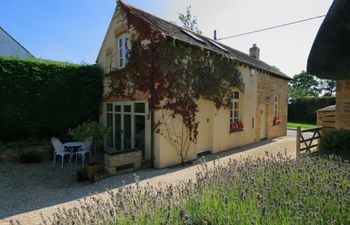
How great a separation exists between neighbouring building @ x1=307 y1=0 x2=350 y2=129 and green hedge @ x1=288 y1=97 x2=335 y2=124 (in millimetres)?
27756

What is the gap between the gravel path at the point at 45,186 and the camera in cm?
528

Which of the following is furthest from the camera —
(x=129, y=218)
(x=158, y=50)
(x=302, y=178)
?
(x=158, y=50)

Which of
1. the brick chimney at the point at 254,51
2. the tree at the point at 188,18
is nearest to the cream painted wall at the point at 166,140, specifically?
the brick chimney at the point at 254,51

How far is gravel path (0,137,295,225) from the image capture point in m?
5.28

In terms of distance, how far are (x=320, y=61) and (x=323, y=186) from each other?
1.51 m

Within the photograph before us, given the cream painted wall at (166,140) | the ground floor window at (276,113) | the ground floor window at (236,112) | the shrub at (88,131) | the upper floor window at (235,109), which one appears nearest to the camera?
the shrub at (88,131)

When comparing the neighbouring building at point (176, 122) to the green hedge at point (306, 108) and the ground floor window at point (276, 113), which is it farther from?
the green hedge at point (306, 108)

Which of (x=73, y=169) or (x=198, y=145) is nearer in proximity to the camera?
(x=73, y=169)

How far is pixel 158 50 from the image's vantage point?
335 inches

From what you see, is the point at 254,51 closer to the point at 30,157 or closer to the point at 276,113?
the point at 276,113

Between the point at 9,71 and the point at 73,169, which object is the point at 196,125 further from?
the point at 9,71

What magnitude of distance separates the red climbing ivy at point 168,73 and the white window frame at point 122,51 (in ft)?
1.38

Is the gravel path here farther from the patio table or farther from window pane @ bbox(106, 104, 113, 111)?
window pane @ bbox(106, 104, 113, 111)

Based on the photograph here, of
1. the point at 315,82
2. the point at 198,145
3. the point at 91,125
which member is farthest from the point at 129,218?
the point at 315,82
